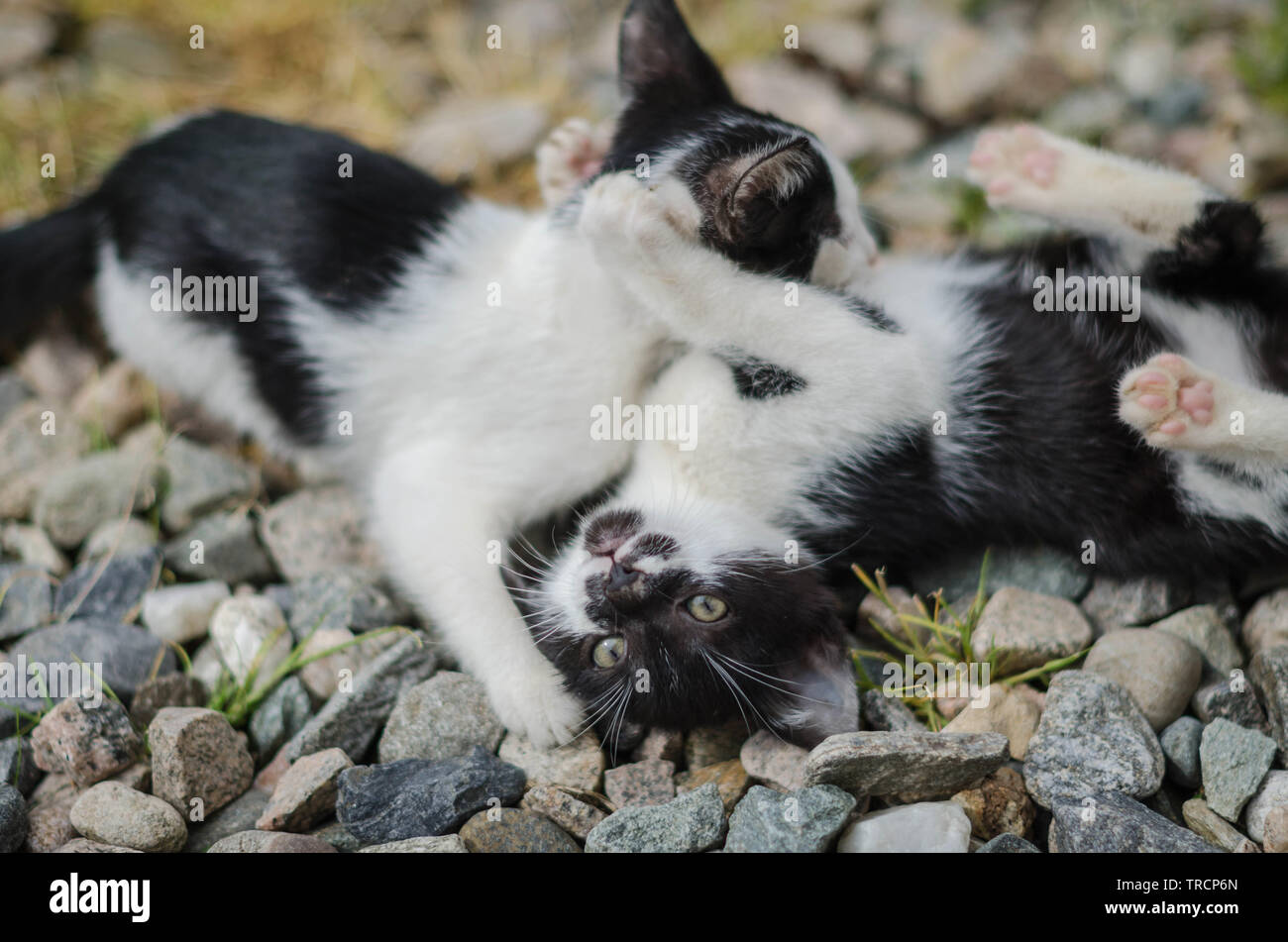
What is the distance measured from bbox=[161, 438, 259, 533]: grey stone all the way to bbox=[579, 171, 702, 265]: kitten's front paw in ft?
3.61

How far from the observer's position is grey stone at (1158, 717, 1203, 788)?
65.7 inches

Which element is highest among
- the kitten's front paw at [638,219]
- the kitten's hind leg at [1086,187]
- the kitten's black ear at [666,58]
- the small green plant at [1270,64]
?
the small green plant at [1270,64]

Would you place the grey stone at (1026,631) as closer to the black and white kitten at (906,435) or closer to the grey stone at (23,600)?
the black and white kitten at (906,435)

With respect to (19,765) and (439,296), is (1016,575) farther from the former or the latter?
(19,765)

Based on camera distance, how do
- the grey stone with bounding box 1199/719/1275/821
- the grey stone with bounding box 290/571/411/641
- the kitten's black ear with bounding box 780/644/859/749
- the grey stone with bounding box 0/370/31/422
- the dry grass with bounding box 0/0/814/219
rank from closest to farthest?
1. the grey stone with bounding box 1199/719/1275/821
2. the kitten's black ear with bounding box 780/644/859/749
3. the grey stone with bounding box 290/571/411/641
4. the grey stone with bounding box 0/370/31/422
5. the dry grass with bounding box 0/0/814/219

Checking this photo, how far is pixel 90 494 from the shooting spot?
222cm

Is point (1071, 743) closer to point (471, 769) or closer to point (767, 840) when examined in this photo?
point (767, 840)

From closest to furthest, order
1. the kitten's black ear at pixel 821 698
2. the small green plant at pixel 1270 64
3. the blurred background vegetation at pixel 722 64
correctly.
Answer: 1. the kitten's black ear at pixel 821 698
2. the small green plant at pixel 1270 64
3. the blurred background vegetation at pixel 722 64

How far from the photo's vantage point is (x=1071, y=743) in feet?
5.42

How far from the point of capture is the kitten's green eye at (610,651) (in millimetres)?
1821

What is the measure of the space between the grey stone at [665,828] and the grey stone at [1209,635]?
97 cm

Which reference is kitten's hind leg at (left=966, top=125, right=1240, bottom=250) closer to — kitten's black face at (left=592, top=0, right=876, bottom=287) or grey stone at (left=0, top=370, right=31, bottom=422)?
kitten's black face at (left=592, top=0, right=876, bottom=287)

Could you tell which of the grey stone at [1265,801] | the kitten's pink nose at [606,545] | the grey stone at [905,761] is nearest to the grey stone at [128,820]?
the kitten's pink nose at [606,545]

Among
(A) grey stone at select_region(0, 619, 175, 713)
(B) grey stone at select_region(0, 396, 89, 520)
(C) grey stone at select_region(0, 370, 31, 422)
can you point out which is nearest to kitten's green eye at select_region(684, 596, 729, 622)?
(A) grey stone at select_region(0, 619, 175, 713)
